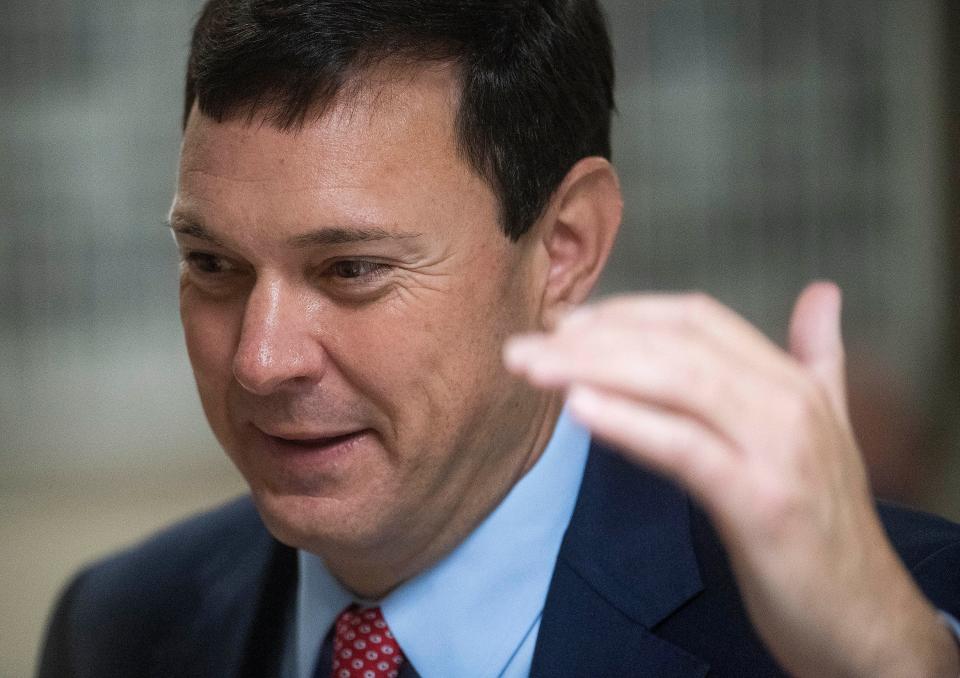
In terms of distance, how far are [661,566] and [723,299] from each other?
3.30 metres

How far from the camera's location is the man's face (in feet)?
4.83

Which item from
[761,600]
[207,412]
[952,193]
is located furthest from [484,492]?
[952,193]

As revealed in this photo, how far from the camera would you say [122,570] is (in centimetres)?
220

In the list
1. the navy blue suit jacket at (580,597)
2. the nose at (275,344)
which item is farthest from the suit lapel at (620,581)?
the nose at (275,344)

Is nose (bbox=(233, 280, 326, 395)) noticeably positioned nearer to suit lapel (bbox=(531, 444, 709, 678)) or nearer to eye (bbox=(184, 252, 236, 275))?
eye (bbox=(184, 252, 236, 275))

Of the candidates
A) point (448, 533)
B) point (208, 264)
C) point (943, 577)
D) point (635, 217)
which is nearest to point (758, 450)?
point (943, 577)

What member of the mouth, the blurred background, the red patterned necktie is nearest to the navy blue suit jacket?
the red patterned necktie

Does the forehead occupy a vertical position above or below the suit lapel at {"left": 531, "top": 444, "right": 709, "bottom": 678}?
above

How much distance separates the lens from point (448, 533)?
167cm

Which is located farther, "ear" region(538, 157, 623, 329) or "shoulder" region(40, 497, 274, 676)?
"shoulder" region(40, 497, 274, 676)

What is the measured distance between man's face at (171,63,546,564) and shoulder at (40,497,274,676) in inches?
19.5

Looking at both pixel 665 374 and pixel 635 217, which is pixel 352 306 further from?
pixel 635 217

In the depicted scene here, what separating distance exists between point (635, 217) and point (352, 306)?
3487mm

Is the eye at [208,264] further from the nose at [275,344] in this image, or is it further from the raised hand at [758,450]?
the raised hand at [758,450]
